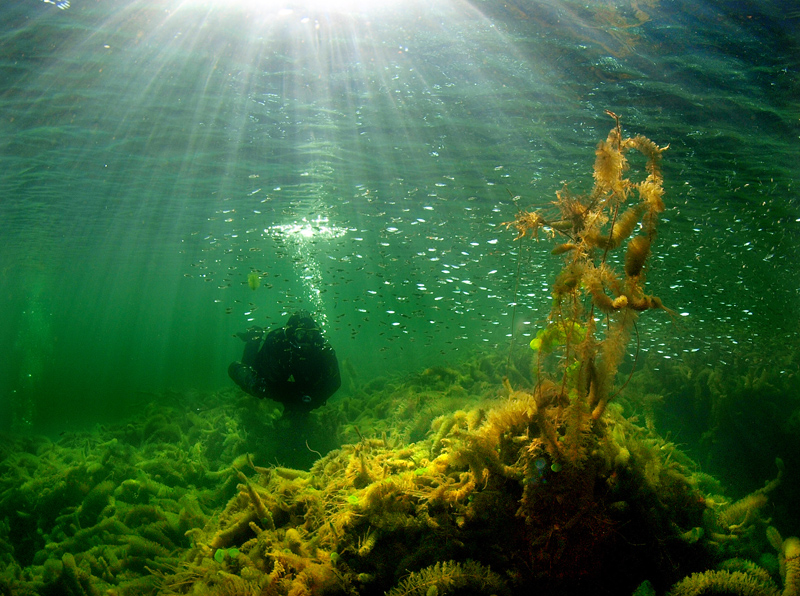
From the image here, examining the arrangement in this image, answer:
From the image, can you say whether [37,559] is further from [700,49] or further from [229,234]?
[229,234]

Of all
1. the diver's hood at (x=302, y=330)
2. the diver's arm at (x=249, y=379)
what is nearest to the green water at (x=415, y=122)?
the diver's hood at (x=302, y=330)

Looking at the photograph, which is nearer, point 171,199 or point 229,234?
point 171,199

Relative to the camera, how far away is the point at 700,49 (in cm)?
790

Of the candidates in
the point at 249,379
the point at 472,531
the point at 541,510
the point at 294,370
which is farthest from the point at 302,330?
the point at 541,510

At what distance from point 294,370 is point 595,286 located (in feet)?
22.6

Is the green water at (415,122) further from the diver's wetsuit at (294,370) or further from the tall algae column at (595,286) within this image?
the diver's wetsuit at (294,370)

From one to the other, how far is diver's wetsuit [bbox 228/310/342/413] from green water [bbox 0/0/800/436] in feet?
14.4

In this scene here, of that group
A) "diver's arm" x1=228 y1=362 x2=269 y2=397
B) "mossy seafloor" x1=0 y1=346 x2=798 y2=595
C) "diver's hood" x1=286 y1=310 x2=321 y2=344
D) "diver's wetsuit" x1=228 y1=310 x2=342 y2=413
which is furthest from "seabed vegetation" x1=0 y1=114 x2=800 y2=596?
"diver's hood" x1=286 y1=310 x2=321 y2=344

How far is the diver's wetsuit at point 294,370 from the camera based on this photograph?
8172mm

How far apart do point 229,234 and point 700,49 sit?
24.2 metres

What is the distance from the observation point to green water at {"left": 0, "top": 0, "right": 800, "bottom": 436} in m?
7.78

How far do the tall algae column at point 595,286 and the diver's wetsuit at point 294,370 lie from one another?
6.28m

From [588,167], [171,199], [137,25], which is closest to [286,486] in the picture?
[137,25]

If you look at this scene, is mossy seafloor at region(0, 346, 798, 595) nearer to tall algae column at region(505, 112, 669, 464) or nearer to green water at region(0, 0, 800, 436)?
tall algae column at region(505, 112, 669, 464)
